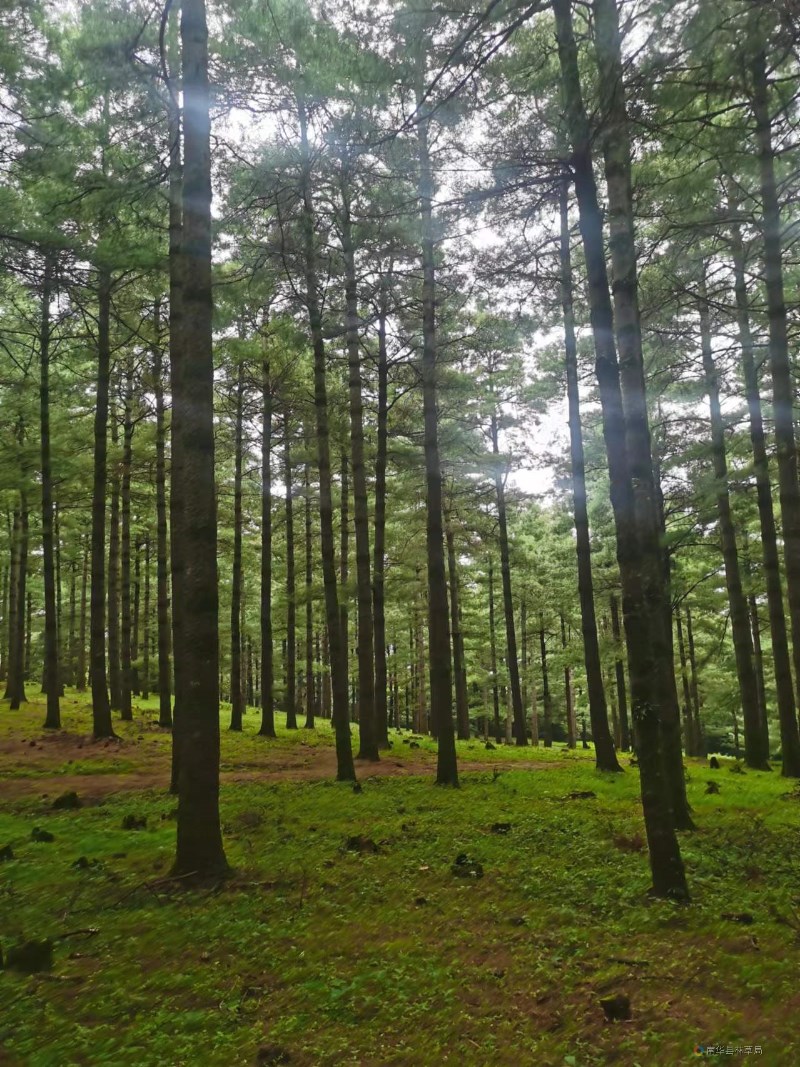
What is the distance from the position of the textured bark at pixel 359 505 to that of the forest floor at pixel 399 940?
18.7 ft

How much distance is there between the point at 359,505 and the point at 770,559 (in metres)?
8.82

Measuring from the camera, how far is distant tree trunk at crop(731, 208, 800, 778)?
12047 millimetres

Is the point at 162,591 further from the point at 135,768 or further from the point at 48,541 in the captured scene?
the point at 135,768

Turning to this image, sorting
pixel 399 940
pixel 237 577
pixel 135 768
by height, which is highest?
A: pixel 237 577

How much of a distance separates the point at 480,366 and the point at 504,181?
13.7m

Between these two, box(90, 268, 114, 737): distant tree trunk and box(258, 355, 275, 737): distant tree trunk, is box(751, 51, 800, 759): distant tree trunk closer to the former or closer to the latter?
box(258, 355, 275, 737): distant tree trunk

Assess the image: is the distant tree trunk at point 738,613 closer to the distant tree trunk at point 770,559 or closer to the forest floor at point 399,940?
the distant tree trunk at point 770,559

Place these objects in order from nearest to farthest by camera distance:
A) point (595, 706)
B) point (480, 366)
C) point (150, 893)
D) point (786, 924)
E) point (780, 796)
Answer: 1. point (786, 924)
2. point (150, 893)
3. point (780, 796)
4. point (595, 706)
5. point (480, 366)

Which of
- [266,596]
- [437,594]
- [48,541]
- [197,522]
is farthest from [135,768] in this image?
[197,522]

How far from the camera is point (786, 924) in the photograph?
4.70 metres

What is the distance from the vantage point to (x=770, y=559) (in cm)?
1315

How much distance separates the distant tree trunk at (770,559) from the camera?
1205cm

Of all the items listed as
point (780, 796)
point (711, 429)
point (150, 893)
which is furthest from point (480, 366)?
point (150, 893)

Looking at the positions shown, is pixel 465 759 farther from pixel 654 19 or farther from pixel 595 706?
pixel 654 19
